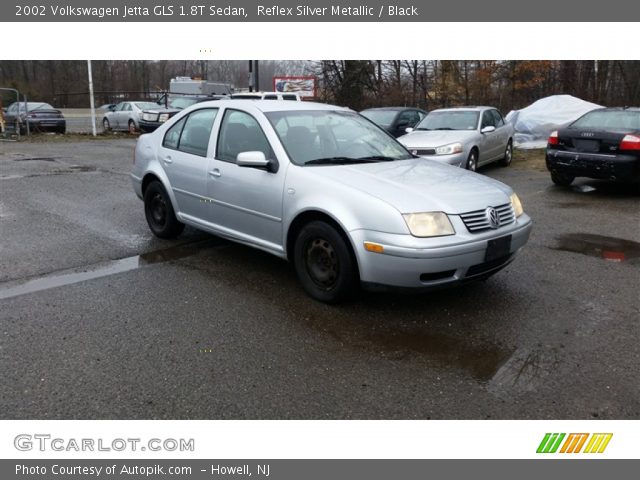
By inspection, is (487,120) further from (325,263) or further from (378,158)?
(325,263)

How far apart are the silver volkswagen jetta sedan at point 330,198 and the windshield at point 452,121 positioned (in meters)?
6.61

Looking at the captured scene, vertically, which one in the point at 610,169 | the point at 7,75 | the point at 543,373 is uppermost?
the point at 7,75

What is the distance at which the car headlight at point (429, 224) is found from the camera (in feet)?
12.7

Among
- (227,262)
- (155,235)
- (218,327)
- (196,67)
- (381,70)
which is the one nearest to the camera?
(218,327)

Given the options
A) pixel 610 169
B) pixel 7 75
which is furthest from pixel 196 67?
pixel 610 169

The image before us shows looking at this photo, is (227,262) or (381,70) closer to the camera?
(227,262)

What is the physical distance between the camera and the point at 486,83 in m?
28.2

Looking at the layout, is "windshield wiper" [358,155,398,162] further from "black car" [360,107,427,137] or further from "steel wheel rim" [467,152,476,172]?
"black car" [360,107,427,137]

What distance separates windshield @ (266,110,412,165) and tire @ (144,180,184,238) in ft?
5.86

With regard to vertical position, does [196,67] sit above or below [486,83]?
above

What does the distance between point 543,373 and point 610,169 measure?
6497 mm

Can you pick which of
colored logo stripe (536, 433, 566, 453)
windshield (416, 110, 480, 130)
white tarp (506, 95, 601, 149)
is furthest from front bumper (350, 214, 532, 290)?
white tarp (506, 95, 601, 149)

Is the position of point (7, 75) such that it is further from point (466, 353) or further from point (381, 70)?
point (466, 353)

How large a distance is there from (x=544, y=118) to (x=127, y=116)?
1630 cm
